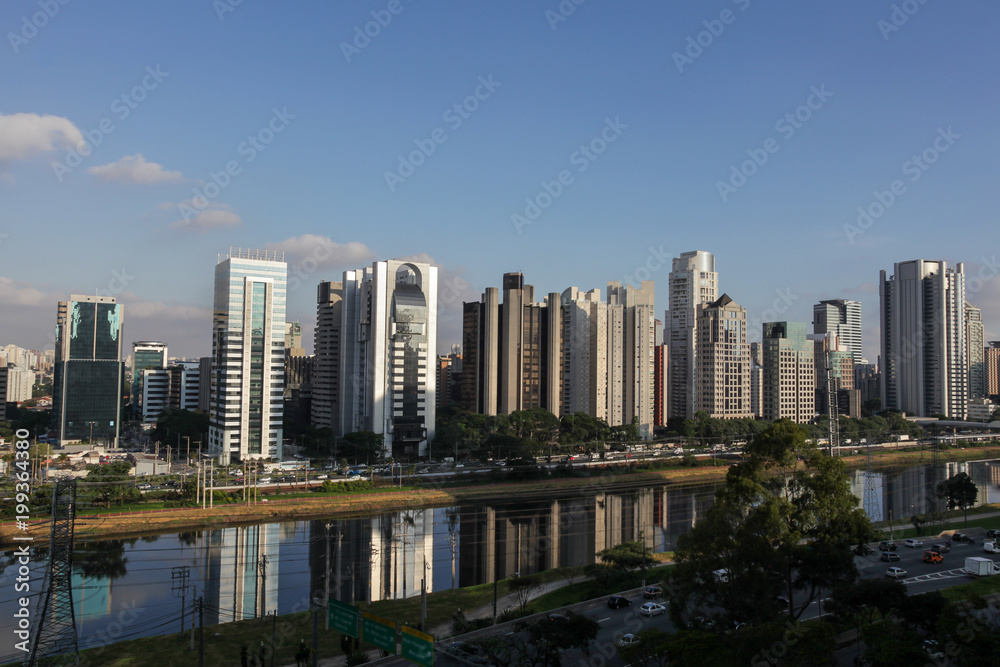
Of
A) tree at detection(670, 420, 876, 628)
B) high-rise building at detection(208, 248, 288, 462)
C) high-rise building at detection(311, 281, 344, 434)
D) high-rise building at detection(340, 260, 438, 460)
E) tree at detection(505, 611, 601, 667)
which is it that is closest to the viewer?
tree at detection(670, 420, 876, 628)

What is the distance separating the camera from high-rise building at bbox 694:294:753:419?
67812 mm

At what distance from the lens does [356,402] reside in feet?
165

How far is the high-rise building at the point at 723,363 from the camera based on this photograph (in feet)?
222

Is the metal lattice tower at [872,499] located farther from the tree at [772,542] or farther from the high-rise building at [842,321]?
the high-rise building at [842,321]

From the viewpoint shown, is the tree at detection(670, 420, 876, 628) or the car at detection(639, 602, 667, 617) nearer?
the tree at detection(670, 420, 876, 628)

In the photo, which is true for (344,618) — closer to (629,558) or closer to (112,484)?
(629,558)

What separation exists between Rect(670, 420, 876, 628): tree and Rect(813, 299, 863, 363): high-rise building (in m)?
123

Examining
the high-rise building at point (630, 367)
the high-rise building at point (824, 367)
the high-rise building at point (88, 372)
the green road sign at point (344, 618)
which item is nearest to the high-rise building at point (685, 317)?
the high-rise building at point (630, 367)

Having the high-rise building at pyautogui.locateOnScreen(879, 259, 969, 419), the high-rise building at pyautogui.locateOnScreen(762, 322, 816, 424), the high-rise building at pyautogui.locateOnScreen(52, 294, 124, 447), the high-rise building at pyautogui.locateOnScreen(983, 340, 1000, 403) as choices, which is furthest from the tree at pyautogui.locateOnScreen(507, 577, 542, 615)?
the high-rise building at pyautogui.locateOnScreen(983, 340, 1000, 403)

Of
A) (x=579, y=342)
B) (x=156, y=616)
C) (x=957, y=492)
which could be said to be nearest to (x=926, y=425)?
(x=579, y=342)

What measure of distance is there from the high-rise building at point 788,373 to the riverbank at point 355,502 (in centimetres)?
2355

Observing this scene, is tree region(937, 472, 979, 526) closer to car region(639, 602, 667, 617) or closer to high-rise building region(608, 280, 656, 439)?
car region(639, 602, 667, 617)

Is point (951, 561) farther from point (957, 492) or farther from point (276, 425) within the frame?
point (276, 425)

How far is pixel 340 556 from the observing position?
25.3 m
